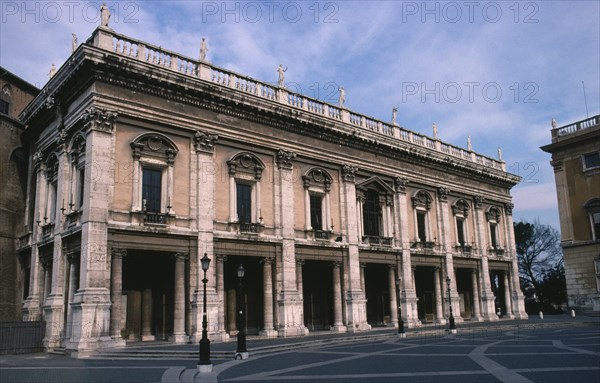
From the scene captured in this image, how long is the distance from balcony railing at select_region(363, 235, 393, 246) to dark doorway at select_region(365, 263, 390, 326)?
6.38 feet

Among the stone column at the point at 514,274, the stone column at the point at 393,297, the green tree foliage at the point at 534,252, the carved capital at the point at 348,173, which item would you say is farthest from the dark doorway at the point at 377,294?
the green tree foliage at the point at 534,252

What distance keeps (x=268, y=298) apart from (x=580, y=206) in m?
31.3

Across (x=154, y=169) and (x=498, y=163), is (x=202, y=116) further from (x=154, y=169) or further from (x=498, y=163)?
(x=498, y=163)

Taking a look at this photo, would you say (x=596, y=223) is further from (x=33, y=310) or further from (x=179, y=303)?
(x=33, y=310)

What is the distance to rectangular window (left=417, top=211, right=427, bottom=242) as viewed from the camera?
120ft

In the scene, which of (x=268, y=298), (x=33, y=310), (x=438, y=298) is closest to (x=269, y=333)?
(x=268, y=298)

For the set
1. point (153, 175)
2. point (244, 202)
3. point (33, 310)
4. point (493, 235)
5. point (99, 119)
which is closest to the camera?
point (99, 119)

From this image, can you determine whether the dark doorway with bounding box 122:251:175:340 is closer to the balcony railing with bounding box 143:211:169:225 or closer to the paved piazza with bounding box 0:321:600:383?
the balcony railing with bounding box 143:211:169:225

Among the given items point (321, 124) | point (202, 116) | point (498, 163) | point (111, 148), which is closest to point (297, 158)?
point (321, 124)

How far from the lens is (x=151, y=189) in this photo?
24.0 metres

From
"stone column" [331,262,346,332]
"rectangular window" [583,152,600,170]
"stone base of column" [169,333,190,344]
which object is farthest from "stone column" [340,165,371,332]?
"rectangular window" [583,152,600,170]

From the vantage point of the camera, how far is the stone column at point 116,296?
21.2 metres

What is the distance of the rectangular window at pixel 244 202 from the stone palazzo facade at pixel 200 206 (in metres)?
0.06

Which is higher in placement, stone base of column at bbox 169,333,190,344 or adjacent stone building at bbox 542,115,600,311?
adjacent stone building at bbox 542,115,600,311
